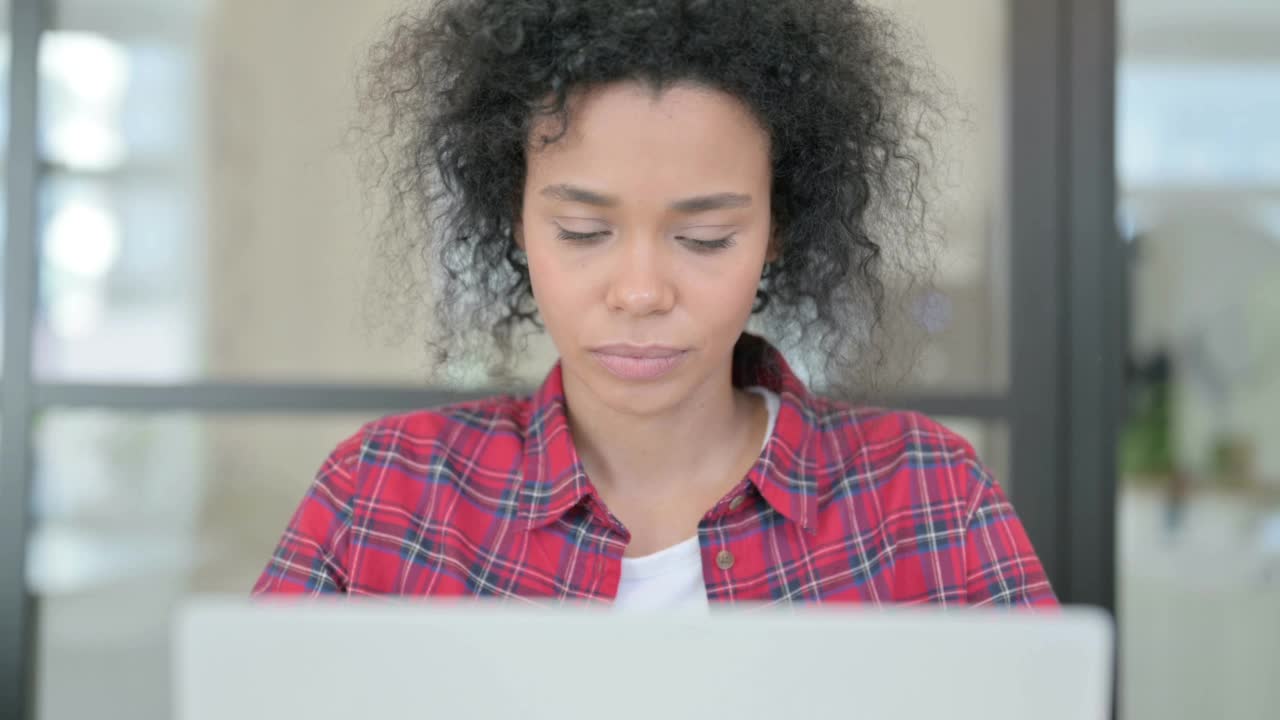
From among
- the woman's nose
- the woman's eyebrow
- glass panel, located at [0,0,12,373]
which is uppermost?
glass panel, located at [0,0,12,373]

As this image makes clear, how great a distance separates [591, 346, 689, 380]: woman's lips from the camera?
1.13 m

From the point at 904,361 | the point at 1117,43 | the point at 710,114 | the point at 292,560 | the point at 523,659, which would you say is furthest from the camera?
the point at 1117,43

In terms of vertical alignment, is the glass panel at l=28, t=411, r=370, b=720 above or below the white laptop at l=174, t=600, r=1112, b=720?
below

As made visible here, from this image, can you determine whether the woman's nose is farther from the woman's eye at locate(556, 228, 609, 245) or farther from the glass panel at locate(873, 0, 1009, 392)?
the glass panel at locate(873, 0, 1009, 392)

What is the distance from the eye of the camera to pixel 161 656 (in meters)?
2.33

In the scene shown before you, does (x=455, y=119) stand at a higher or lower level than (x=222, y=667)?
higher

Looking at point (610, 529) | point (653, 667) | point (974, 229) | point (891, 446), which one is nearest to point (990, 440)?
point (974, 229)

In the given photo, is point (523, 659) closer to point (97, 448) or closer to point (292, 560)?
point (292, 560)

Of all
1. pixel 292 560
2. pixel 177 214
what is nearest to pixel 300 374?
pixel 177 214

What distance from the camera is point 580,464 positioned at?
4.14 ft

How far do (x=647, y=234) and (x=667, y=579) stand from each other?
39cm

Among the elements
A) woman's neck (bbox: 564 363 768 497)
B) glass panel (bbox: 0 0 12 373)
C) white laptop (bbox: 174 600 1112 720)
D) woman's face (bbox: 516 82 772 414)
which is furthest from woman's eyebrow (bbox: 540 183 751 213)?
glass panel (bbox: 0 0 12 373)

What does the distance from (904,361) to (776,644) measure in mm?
1429

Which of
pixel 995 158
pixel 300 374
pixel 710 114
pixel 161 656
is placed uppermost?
pixel 995 158
